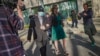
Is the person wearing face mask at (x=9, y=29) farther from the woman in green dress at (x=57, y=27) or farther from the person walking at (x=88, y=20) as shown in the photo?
the person walking at (x=88, y=20)

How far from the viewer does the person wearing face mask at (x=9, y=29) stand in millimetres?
2912

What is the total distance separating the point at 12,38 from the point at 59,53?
23.3ft

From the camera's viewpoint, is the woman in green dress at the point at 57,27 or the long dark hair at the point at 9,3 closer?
the long dark hair at the point at 9,3

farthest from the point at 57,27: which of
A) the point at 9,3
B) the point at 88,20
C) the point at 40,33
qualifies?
the point at 9,3

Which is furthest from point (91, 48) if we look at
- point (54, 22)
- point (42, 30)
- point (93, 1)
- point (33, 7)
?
point (33, 7)

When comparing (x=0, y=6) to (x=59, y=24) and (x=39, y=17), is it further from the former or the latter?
(x=59, y=24)

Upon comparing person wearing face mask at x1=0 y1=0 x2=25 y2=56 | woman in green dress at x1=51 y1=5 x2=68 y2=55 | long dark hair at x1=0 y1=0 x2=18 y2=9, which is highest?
long dark hair at x1=0 y1=0 x2=18 y2=9

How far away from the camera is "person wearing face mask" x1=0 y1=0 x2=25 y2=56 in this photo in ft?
9.55

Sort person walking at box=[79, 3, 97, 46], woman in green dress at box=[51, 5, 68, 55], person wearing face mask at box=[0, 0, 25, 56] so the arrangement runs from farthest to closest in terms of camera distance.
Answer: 1. person walking at box=[79, 3, 97, 46]
2. woman in green dress at box=[51, 5, 68, 55]
3. person wearing face mask at box=[0, 0, 25, 56]

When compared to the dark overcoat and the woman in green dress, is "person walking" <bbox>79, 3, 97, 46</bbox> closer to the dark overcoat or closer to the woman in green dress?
the woman in green dress

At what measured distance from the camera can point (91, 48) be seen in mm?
10312

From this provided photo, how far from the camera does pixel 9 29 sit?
9.90 ft

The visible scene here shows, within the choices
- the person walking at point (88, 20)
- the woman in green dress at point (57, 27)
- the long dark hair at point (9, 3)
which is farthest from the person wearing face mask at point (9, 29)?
the person walking at point (88, 20)

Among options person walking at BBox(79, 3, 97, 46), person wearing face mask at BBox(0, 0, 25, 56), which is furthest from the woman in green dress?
person wearing face mask at BBox(0, 0, 25, 56)
